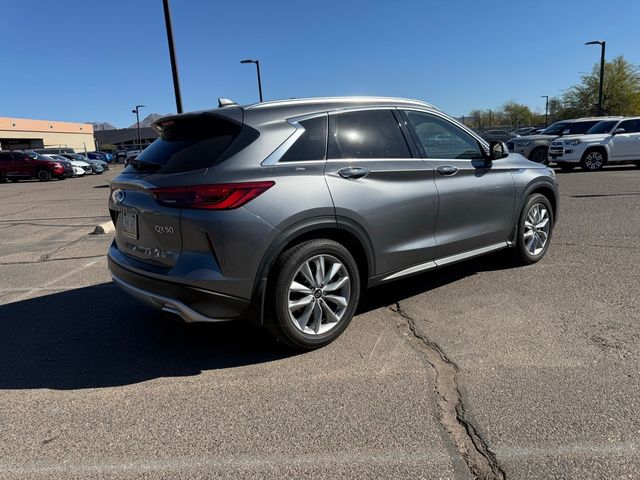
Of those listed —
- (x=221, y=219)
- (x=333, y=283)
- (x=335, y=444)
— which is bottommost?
(x=335, y=444)

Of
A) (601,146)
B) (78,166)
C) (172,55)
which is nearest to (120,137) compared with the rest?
(78,166)

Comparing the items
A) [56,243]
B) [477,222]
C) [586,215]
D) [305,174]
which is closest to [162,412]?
[305,174]

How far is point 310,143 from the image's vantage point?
12.2 feet

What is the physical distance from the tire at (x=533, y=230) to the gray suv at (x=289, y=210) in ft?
3.66

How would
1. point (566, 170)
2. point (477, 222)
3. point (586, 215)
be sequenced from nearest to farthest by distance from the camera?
point (477, 222), point (586, 215), point (566, 170)

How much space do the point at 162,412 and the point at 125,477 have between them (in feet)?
1.92

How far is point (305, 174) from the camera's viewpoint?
353 cm

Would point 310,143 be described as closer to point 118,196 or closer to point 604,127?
point 118,196

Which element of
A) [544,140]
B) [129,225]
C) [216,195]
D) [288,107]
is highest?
[288,107]

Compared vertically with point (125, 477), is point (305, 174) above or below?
above

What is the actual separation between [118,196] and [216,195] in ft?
3.71

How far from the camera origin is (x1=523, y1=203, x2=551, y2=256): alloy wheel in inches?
218

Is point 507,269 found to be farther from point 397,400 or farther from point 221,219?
point 221,219

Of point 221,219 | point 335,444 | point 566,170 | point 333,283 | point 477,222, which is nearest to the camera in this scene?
point 335,444
